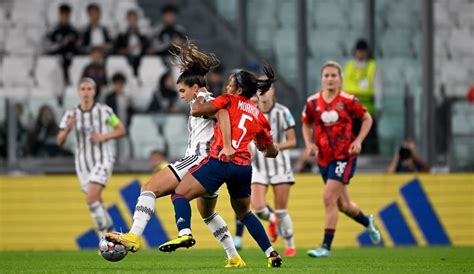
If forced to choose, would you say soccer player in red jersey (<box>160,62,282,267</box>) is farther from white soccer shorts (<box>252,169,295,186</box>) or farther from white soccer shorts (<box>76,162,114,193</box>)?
white soccer shorts (<box>76,162,114,193</box>)

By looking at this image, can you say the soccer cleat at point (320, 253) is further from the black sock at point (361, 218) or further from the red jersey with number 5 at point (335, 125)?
the black sock at point (361, 218)

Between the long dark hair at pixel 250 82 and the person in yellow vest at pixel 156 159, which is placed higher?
the long dark hair at pixel 250 82

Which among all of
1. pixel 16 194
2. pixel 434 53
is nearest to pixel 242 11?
pixel 434 53

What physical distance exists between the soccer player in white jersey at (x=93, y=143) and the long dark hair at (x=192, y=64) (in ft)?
16.6

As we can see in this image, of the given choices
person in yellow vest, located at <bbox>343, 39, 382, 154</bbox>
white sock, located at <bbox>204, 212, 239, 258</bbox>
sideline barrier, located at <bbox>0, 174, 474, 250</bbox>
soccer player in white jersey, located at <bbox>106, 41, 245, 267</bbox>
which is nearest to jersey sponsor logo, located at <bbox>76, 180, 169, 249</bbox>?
sideline barrier, located at <bbox>0, 174, 474, 250</bbox>

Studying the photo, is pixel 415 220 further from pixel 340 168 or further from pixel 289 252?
pixel 340 168

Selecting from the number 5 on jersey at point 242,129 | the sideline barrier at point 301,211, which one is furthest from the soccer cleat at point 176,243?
the sideline barrier at point 301,211

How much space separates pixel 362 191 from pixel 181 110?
3084 mm

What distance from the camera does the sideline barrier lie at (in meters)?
19.3

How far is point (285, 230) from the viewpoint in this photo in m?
15.9

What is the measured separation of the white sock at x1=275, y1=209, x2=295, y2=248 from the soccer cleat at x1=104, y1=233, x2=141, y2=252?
5.02 metres

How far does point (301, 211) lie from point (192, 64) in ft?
26.1

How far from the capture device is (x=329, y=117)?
14.6 metres

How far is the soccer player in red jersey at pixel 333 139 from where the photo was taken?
47.5 ft
